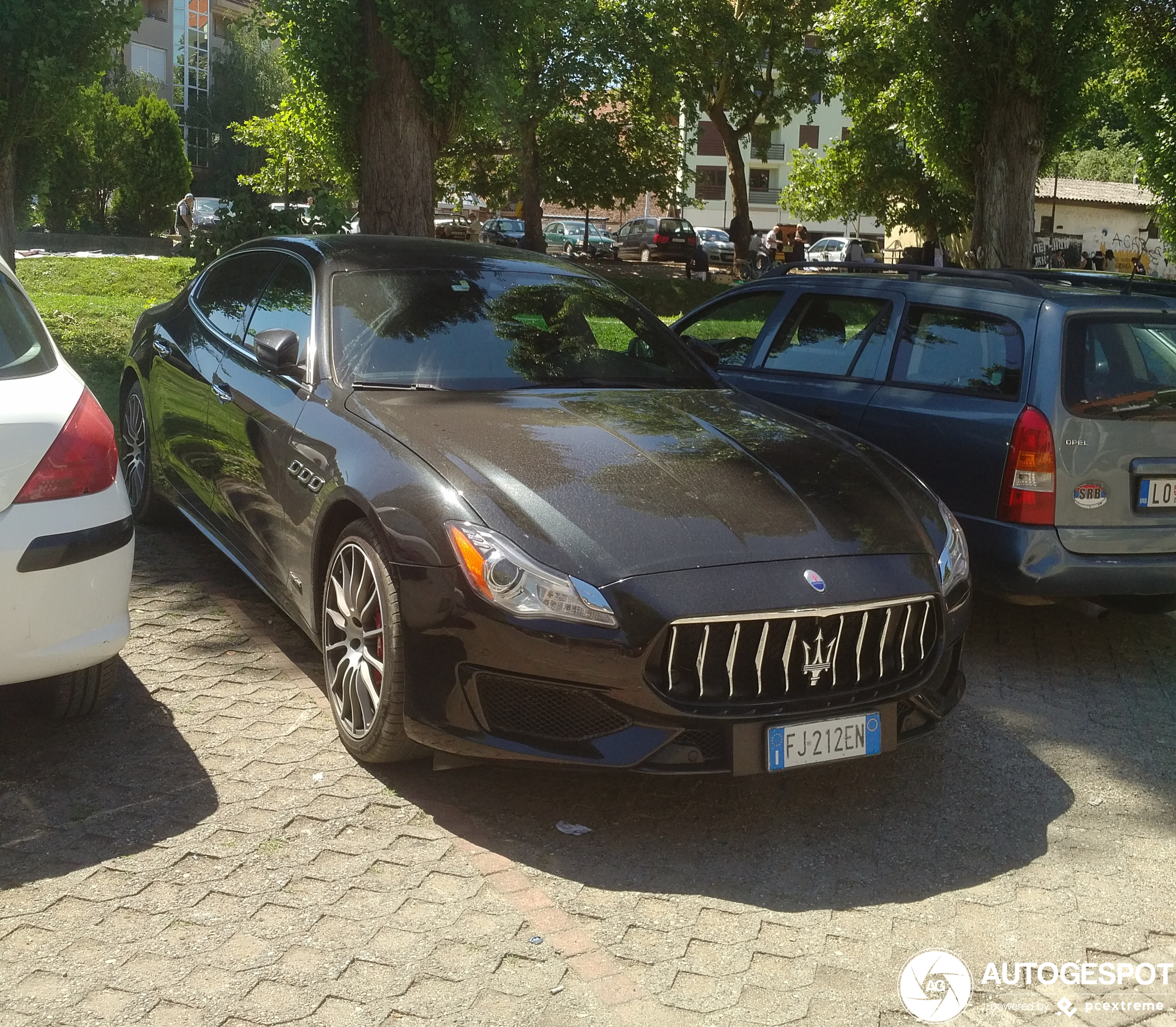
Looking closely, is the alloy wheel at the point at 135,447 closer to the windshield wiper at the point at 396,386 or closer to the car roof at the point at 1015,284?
the windshield wiper at the point at 396,386

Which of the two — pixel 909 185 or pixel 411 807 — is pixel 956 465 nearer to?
pixel 411 807

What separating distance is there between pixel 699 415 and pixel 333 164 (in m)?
9.28

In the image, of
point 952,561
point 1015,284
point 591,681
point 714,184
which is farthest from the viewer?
point 714,184

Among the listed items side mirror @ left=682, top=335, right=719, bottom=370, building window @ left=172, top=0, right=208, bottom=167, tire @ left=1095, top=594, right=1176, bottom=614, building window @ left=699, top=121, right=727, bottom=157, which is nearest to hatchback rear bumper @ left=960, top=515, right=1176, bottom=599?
tire @ left=1095, top=594, right=1176, bottom=614

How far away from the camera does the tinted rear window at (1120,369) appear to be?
215 inches

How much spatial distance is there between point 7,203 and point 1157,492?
11.8m

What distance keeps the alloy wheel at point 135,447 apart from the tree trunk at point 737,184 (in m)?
29.2

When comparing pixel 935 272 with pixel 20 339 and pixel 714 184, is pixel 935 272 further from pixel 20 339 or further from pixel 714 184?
pixel 714 184

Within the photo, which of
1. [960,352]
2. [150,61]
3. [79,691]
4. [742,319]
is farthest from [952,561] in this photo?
[150,61]

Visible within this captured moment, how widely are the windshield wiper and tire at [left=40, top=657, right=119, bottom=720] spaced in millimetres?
1264

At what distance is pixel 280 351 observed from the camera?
488cm

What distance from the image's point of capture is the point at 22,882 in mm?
3494

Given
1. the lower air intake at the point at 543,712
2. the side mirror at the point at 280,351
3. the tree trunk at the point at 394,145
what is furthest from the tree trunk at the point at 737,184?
the lower air intake at the point at 543,712

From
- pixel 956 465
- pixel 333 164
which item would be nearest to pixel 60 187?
pixel 333 164
